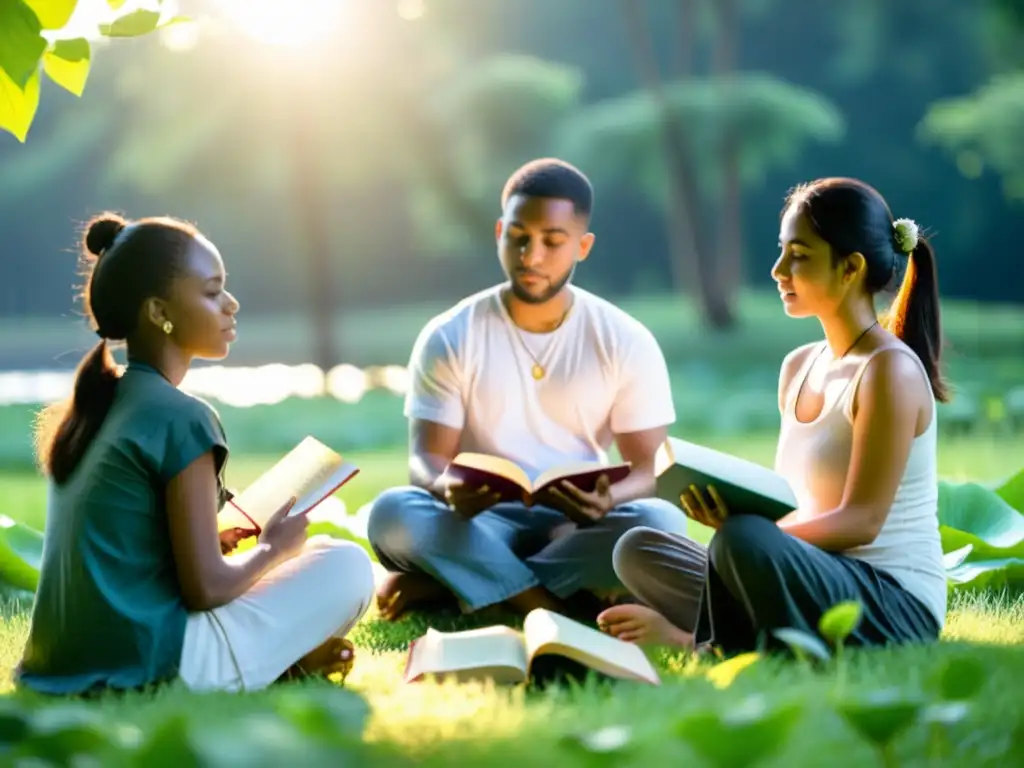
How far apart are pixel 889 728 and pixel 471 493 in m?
1.70

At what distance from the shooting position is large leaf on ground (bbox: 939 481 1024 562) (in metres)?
4.26

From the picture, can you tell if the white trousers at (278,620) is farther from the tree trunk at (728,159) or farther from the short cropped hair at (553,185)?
the tree trunk at (728,159)

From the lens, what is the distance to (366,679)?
10.7 ft

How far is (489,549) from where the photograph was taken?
3934 millimetres

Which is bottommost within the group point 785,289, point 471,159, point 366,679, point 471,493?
point 366,679

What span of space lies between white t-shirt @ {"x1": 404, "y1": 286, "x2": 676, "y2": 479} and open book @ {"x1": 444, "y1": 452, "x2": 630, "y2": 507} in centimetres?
56

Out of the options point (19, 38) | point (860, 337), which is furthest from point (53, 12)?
point (860, 337)

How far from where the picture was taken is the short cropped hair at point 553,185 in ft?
13.1

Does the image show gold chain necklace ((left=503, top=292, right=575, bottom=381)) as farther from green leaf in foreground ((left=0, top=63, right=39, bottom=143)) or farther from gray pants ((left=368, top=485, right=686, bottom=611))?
green leaf in foreground ((left=0, top=63, right=39, bottom=143))

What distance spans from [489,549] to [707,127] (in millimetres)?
13340

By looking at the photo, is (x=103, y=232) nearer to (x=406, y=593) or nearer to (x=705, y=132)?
(x=406, y=593)

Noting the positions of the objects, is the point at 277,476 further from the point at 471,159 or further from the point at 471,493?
the point at 471,159

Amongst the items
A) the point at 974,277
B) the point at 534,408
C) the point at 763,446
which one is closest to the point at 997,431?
the point at 763,446

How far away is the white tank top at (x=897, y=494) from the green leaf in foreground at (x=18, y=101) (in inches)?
72.8
